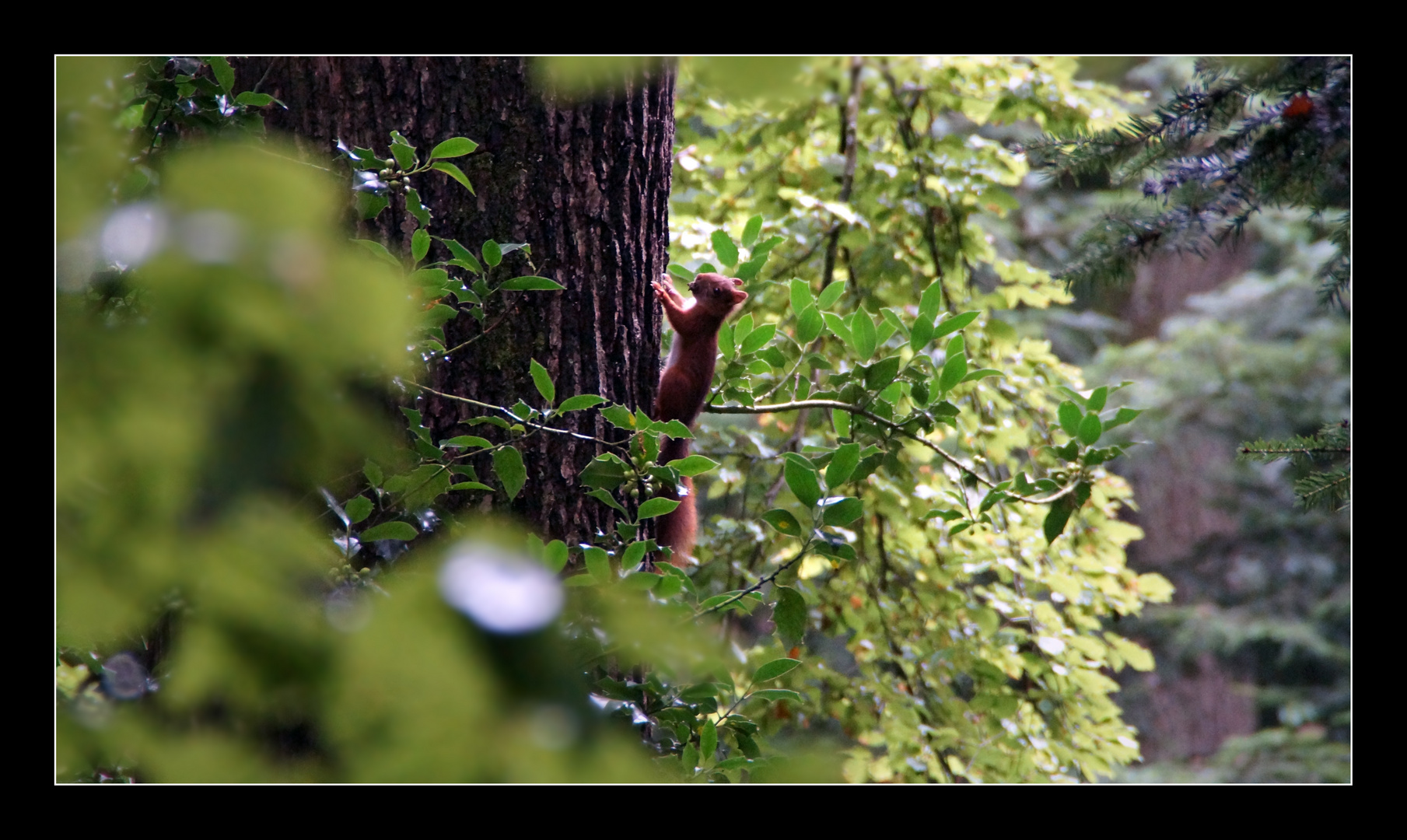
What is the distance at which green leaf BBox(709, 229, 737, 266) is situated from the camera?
1.65 m

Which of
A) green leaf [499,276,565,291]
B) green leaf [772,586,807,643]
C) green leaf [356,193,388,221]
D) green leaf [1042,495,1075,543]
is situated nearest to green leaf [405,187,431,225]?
green leaf [356,193,388,221]

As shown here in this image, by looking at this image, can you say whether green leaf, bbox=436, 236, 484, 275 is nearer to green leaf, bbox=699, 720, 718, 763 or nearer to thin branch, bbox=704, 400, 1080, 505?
thin branch, bbox=704, 400, 1080, 505

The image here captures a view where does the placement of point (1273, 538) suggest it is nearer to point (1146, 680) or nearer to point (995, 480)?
point (1146, 680)

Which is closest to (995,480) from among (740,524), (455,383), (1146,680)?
(740,524)

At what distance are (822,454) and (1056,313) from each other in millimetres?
4715

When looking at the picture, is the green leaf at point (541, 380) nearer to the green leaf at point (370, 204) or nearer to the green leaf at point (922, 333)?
the green leaf at point (370, 204)

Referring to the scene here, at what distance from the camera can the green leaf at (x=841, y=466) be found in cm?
117

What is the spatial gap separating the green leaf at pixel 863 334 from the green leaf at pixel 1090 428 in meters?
0.31

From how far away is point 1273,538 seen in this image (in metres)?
6.55

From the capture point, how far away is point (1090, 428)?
4.29 feet

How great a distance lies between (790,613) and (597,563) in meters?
0.30

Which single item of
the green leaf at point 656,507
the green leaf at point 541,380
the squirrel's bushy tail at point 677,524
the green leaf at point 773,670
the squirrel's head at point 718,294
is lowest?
the green leaf at point 773,670

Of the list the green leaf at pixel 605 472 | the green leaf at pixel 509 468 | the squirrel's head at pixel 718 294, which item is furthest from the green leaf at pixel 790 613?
the squirrel's head at pixel 718 294
